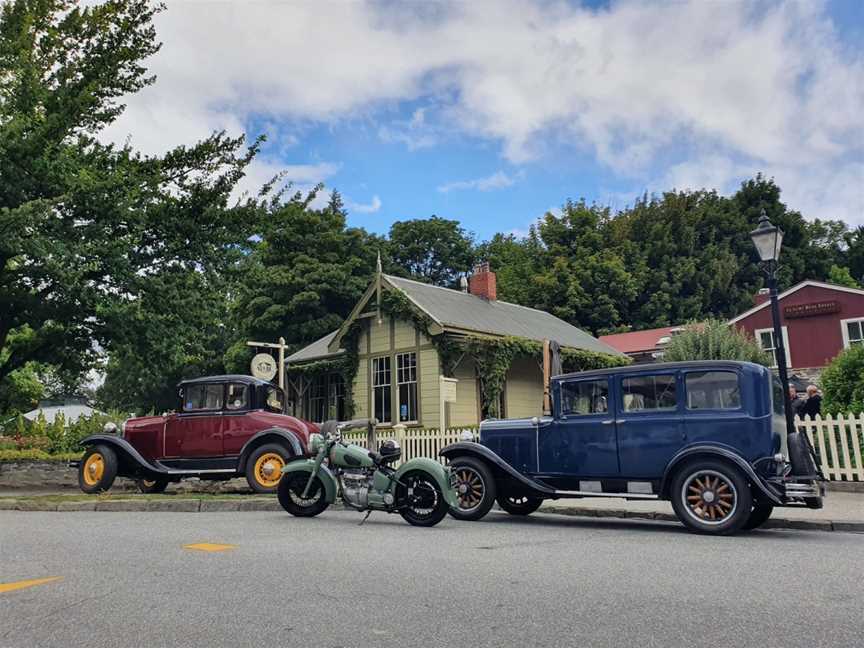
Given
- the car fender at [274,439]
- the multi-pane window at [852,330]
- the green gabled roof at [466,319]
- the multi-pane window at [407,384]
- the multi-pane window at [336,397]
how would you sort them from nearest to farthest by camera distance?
the car fender at [274,439], the green gabled roof at [466,319], the multi-pane window at [407,384], the multi-pane window at [336,397], the multi-pane window at [852,330]

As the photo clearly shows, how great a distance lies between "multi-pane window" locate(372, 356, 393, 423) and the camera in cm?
2477

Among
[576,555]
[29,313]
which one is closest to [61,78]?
[29,313]

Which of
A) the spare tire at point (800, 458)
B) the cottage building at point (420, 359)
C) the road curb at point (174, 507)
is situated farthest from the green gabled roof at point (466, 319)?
the spare tire at point (800, 458)

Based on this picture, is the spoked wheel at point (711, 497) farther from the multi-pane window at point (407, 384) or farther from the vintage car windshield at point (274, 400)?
the multi-pane window at point (407, 384)

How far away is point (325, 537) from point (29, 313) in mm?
13496

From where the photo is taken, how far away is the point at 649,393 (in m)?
9.62

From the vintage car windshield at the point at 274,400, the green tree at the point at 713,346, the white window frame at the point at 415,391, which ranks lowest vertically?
the vintage car windshield at the point at 274,400

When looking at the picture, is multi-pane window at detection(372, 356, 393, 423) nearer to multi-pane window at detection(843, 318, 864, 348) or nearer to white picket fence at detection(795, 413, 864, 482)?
white picket fence at detection(795, 413, 864, 482)

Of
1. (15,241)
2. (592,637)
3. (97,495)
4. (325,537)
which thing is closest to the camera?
(592,637)

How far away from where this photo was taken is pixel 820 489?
884cm

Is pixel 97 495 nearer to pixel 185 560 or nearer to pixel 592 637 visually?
pixel 185 560

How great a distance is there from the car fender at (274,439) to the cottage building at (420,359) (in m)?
8.38

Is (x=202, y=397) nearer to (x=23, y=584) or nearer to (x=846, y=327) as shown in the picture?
(x=23, y=584)

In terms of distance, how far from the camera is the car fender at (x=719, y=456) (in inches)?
332
